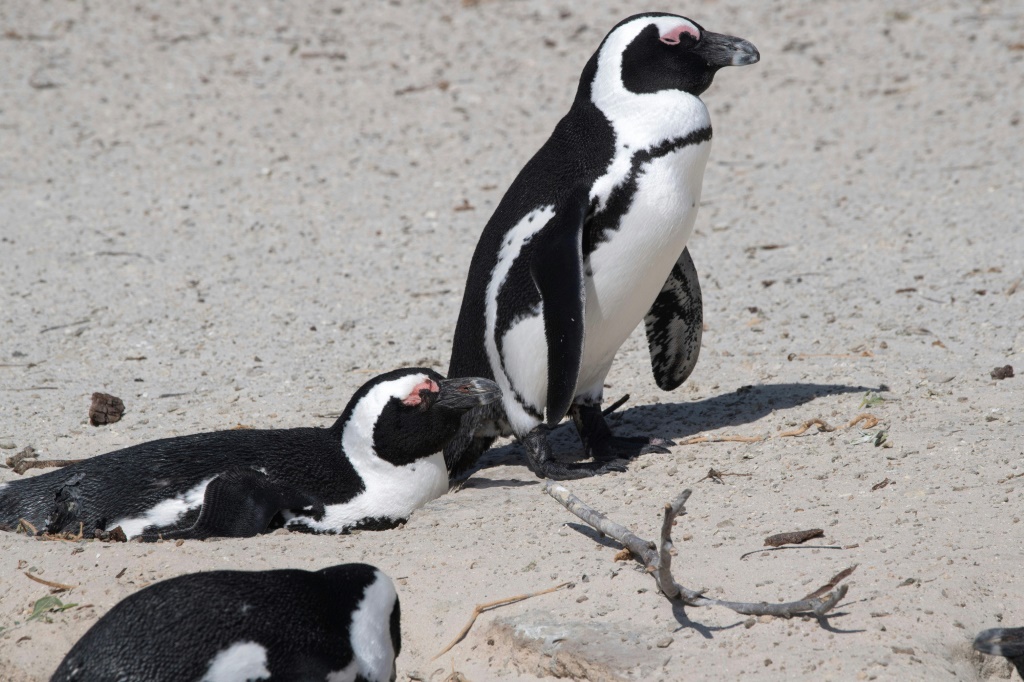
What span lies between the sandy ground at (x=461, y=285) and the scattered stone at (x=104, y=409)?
0.17ft

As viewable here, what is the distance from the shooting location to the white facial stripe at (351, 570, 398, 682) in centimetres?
245

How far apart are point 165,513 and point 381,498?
597 mm

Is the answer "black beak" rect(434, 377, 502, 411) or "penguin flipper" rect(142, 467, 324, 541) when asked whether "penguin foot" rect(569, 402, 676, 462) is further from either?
"penguin flipper" rect(142, 467, 324, 541)

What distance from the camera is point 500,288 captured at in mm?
3947

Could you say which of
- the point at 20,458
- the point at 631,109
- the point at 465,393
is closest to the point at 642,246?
the point at 631,109

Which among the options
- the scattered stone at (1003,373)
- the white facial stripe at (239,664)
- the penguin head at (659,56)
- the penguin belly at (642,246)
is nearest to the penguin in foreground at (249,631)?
the white facial stripe at (239,664)

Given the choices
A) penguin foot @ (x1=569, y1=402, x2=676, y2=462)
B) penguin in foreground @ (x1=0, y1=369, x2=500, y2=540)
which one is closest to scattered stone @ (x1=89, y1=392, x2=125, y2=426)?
penguin in foreground @ (x1=0, y1=369, x2=500, y2=540)

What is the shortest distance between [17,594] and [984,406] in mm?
2919

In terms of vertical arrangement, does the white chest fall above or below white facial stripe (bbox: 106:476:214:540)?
above

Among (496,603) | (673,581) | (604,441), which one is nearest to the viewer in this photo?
(673,581)

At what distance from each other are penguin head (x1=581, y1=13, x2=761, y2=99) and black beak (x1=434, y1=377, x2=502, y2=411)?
1.06 meters

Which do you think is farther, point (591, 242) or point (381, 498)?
point (591, 242)

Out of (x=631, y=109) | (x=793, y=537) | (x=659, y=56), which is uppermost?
(x=659, y=56)

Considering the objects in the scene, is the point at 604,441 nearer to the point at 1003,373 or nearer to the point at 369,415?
the point at 369,415
